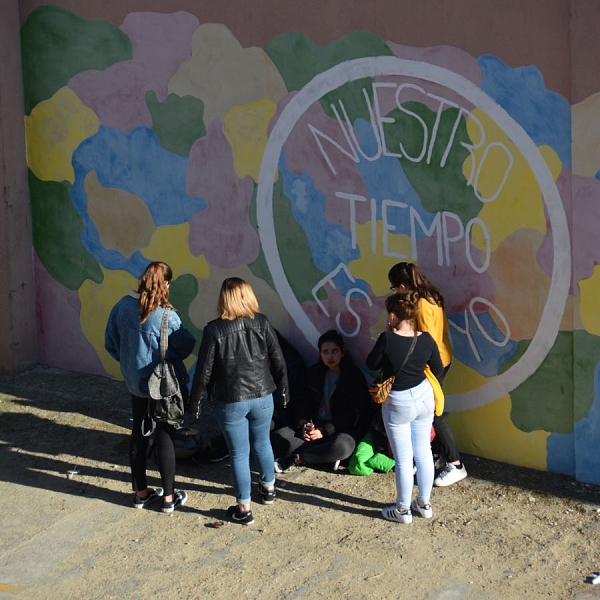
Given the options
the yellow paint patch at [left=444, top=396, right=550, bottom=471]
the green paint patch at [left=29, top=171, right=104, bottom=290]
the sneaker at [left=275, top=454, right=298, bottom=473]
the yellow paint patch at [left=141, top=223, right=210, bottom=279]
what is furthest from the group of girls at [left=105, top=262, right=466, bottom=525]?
the green paint patch at [left=29, top=171, right=104, bottom=290]

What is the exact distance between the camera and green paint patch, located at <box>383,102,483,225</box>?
6223 millimetres

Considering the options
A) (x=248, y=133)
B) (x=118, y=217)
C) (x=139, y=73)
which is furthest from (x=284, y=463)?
(x=139, y=73)

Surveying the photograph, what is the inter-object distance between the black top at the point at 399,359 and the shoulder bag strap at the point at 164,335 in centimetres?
125

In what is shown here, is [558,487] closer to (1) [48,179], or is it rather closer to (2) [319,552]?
(2) [319,552]

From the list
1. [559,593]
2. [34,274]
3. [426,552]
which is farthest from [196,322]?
[559,593]

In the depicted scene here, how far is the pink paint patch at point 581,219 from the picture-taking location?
18.7ft

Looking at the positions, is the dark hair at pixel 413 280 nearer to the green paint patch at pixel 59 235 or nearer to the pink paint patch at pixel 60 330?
the green paint patch at pixel 59 235

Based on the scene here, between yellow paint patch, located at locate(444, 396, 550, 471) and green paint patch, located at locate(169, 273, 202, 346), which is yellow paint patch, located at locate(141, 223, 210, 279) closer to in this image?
green paint patch, located at locate(169, 273, 202, 346)

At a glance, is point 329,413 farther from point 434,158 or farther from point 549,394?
point 434,158

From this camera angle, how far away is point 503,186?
239 inches

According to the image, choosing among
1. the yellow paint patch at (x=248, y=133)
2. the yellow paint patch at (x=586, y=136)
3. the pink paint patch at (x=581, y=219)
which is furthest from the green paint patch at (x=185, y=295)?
the yellow paint patch at (x=586, y=136)

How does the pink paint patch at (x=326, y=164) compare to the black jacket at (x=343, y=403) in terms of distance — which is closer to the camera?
the black jacket at (x=343, y=403)

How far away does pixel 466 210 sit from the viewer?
625 centimetres

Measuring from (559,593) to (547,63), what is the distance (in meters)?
3.08
